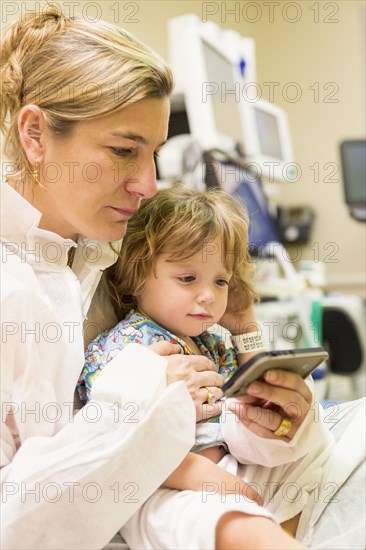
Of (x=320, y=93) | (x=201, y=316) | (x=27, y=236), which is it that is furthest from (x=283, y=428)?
(x=320, y=93)

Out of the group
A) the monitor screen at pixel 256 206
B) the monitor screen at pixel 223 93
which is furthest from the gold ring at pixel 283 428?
the monitor screen at pixel 223 93

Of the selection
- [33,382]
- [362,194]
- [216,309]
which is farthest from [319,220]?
[33,382]

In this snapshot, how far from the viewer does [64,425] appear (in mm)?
988

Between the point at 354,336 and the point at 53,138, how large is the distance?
287 centimetres

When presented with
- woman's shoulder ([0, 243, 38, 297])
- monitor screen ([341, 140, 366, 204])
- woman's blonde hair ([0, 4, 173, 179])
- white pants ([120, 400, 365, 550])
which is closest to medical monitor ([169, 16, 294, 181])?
monitor screen ([341, 140, 366, 204])

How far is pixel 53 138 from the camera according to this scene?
1.12 meters

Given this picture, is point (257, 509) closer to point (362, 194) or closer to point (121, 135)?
point (121, 135)

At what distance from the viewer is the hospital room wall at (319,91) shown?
5.14 m

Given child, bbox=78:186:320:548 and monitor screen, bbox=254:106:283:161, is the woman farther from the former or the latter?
monitor screen, bbox=254:106:283:161

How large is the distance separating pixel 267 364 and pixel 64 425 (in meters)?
0.33

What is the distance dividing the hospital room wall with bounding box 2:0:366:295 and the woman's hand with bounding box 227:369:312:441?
417 cm

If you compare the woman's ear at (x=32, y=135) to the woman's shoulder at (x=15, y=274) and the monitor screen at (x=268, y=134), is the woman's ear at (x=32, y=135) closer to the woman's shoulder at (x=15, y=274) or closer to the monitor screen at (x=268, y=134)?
the woman's shoulder at (x=15, y=274)

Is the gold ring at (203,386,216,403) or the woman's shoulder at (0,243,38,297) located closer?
the woman's shoulder at (0,243,38,297)

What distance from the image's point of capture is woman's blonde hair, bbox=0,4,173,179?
1.08 m
